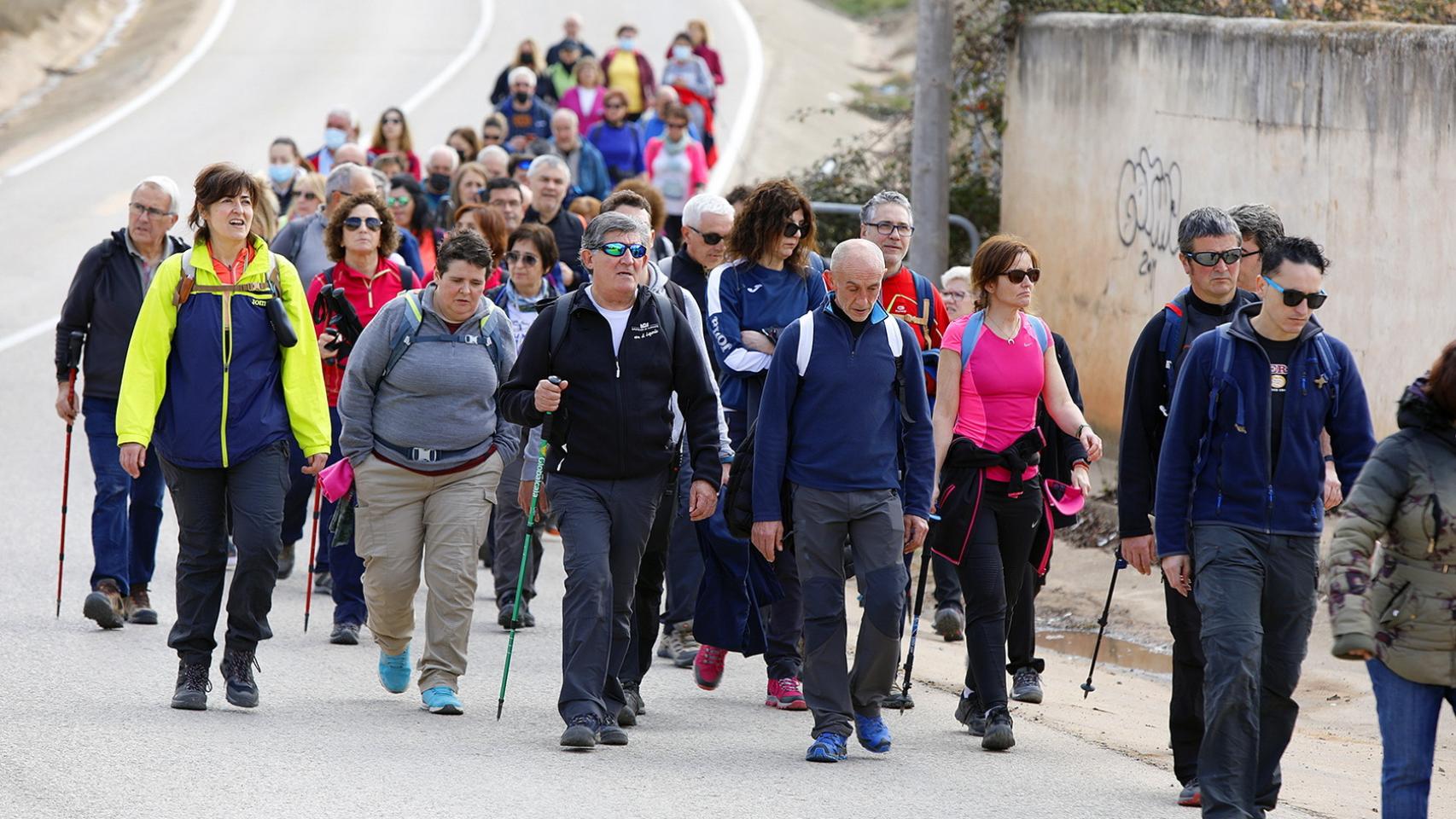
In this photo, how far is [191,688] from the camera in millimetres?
7922

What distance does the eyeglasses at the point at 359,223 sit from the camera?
32.0 feet

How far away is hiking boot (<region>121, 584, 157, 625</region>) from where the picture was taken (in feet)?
31.5

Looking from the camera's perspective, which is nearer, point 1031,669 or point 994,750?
point 994,750

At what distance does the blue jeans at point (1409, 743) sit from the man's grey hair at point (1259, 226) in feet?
7.51

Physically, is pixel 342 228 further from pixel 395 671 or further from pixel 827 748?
pixel 827 748

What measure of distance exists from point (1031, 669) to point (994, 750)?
1.04 metres

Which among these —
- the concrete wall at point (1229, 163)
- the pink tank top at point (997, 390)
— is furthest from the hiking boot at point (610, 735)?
the concrete wall at point (1229, 163)

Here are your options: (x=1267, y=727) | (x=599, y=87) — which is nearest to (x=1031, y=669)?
(x=1267, y=727)

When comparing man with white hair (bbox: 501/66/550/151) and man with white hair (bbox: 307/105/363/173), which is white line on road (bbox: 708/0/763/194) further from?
man with white hair (bbox: 307/105/363/173)

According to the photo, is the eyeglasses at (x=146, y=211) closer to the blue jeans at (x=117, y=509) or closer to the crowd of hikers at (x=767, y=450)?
the crowd of hikers at (x=767, y=450)

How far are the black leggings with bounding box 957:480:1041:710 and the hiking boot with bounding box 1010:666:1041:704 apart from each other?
713mm

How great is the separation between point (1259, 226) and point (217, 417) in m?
4.09

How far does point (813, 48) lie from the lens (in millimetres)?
36344

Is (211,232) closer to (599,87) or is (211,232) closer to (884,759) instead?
(884,759)
